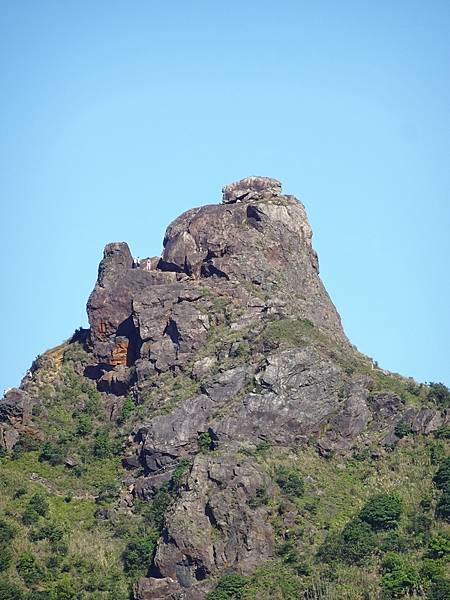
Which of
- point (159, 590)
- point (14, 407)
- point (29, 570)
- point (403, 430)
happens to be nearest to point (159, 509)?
point (159, 590)

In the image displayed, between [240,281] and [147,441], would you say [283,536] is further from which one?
[240,281]

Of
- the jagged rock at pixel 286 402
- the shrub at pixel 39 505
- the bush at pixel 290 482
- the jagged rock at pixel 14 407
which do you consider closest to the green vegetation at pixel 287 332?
the jagged rock at pixel 286 402

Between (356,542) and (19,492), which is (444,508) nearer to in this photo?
(356,542)

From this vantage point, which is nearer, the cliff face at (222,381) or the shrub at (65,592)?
the shrub at (65,592)

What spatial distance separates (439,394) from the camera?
151m

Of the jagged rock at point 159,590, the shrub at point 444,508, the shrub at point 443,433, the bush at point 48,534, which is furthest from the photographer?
the shrub at point 443,433

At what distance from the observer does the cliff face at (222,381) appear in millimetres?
132500

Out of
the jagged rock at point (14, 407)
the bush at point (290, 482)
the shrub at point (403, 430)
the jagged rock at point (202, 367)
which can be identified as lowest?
the bush at point (290, 482)

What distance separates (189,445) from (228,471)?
7472mm

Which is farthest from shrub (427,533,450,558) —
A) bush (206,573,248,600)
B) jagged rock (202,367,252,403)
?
jagged rock (202,367,252,403)

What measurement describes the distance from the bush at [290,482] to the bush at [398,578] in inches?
430

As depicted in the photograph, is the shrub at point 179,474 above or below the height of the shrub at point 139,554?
above

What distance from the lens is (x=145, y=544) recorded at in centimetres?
13438

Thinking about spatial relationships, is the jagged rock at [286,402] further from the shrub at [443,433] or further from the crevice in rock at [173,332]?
the crevice in rock at [173,332]
